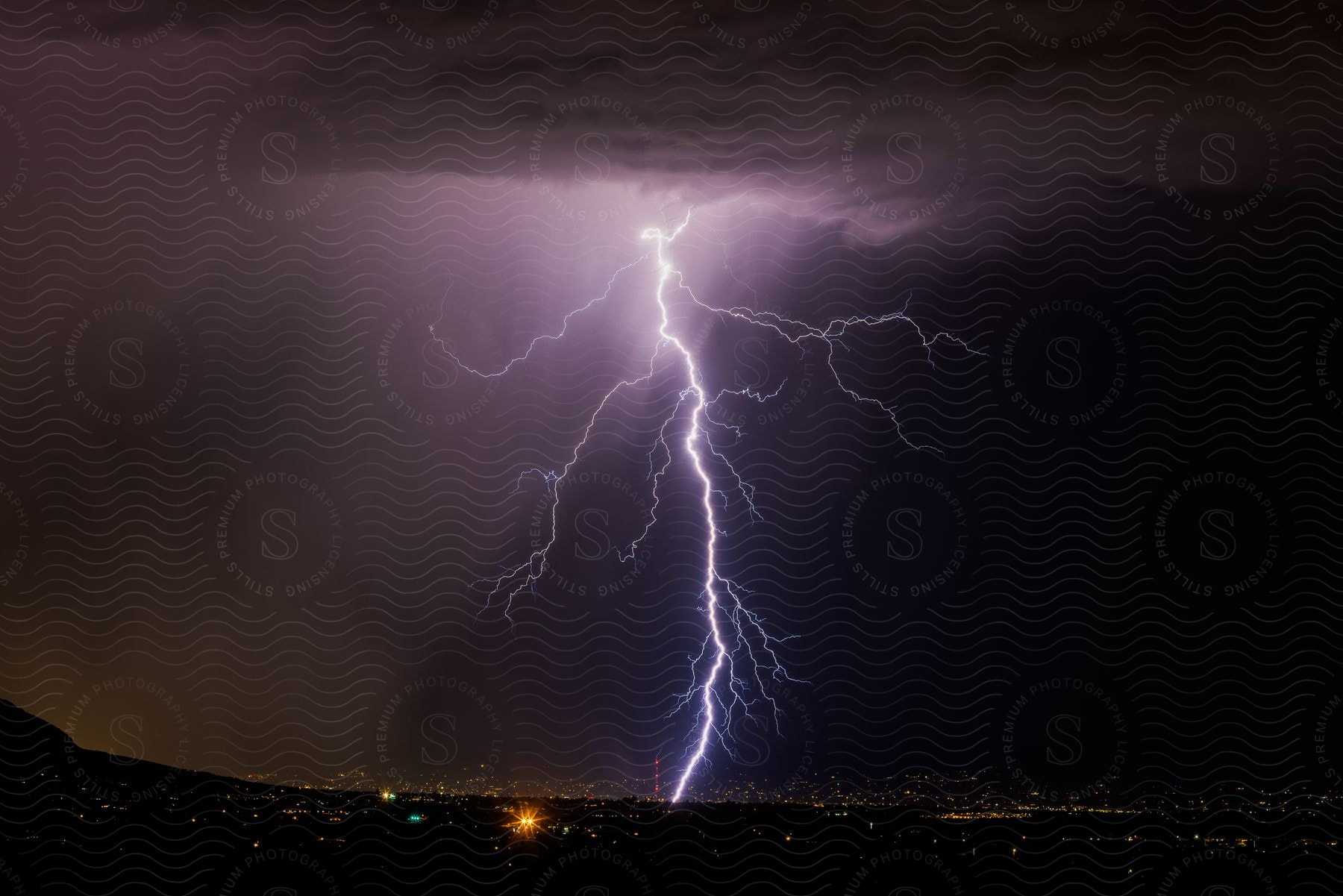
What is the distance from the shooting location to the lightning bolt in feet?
14.5

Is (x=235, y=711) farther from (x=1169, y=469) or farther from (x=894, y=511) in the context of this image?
(x=1169, y=469)

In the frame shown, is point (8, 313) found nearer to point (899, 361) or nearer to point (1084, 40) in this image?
point (899, 361)

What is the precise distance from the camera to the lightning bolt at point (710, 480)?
14.5 ft

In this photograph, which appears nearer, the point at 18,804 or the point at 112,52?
the point at 18,804

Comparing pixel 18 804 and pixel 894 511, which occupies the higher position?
pixel 894 511

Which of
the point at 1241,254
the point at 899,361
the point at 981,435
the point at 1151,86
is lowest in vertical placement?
the point at 981,435

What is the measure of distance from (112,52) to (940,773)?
4785 millimetres

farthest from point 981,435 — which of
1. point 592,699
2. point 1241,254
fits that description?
point 592,699

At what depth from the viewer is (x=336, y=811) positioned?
14.2 ft

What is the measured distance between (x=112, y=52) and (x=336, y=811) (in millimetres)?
3453

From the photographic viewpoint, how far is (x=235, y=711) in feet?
14.6

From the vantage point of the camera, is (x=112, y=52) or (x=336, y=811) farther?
(x=112, y=52)

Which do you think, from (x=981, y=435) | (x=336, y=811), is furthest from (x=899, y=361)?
(x=336, y=811)

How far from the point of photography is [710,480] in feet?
14.8
